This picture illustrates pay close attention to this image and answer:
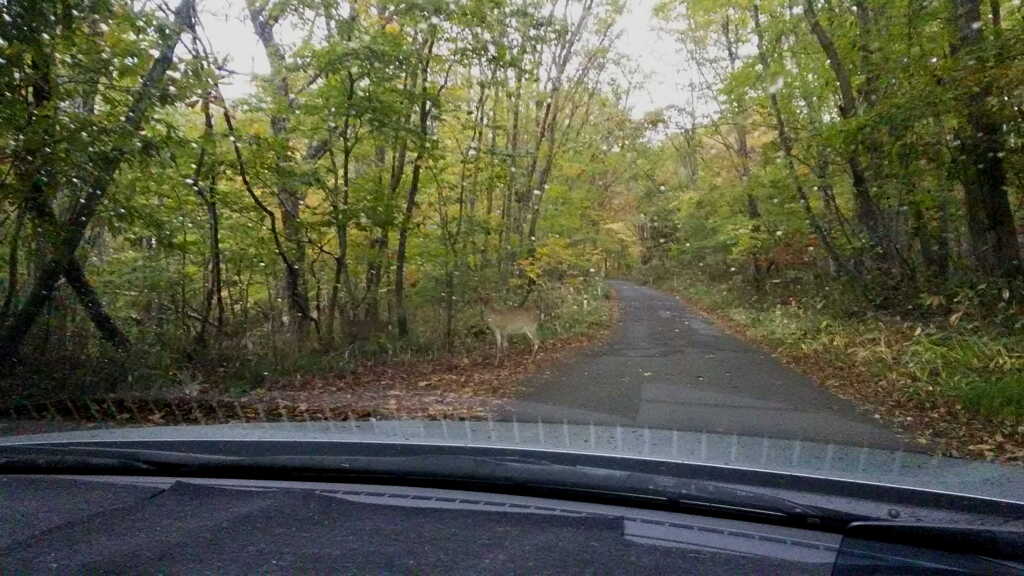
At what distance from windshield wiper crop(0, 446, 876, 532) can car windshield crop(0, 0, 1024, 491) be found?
0.44m

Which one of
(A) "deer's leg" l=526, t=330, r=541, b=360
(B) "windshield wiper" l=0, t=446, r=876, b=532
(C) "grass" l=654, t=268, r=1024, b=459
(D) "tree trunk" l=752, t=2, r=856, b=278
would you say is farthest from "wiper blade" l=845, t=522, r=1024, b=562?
(D) "tree trunk" l=752, t=2, r=856, b=278

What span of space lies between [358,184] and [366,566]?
10.9 m

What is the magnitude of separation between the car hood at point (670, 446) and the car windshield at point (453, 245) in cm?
5

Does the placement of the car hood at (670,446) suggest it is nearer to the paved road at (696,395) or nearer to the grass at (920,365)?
the paved road at (696,395)

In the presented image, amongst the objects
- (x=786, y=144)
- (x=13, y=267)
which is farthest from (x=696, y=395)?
(x=786, y=144)

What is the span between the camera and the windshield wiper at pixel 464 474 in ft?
9.89

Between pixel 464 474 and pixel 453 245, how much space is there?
12438 mm

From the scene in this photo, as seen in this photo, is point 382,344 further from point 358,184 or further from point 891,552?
point 891,552

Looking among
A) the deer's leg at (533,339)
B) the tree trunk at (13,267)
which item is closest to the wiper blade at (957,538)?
the tree trunk at (13,267)

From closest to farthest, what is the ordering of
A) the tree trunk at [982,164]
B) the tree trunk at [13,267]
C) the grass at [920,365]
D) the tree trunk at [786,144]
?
the grass at [920,365] < the tree trunk at [13,267] < the tree trunk at [982,164] < the tree trunk at [786,144]

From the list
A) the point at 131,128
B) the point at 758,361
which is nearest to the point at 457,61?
the point at 131,128

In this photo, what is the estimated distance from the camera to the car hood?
3.30 m

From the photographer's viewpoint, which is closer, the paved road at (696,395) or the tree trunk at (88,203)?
the paved road at (696,395)

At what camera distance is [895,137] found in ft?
41.0
